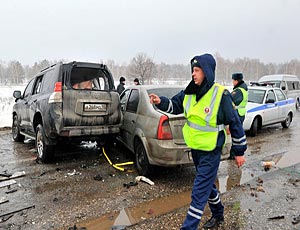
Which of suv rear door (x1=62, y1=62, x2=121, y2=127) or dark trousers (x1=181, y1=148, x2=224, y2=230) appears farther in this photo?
suv rear door (x1=62, y1=62, x2=121, y2=127)

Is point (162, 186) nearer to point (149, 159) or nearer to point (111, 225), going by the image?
point (149, 159)

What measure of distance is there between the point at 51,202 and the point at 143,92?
8.17ft

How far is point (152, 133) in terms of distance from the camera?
4.16 meters

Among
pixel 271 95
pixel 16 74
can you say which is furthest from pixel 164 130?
pixel 16 74

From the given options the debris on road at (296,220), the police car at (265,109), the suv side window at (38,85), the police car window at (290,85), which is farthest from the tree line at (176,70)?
the debris on road at (296,220)

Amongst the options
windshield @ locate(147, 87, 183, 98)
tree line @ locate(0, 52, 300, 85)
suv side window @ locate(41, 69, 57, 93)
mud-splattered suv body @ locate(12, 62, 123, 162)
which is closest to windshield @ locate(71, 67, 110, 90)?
mud-splattered suv body @ locate(12, 62, 123, 162)

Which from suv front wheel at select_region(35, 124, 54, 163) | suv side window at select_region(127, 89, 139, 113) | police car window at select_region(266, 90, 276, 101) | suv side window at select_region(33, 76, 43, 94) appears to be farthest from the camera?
police car window at select_region(266, 90, 276, 101)

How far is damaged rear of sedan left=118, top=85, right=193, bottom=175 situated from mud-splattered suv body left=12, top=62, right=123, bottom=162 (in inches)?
17.5

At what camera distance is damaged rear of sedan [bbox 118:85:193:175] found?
3.99m

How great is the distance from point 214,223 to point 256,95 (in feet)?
24.5

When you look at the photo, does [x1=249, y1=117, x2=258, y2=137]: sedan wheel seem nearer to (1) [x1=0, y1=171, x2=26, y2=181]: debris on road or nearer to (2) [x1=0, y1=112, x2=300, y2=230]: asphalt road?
(2) [x1=0, y1=112, x2=300, y2=230]: asphalt road

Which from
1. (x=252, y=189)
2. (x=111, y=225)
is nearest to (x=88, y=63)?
(x=111, y=225)

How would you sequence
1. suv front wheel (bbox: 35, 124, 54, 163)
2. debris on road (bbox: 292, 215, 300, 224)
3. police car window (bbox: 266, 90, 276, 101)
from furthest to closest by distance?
police car window (bbox: 266, 90, 276, 101) < suv front wheel (bbox: 35, 124, 54, 163) < debris on road (bbox: 292, 215, 300, 224)

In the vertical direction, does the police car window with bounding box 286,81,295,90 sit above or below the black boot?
above
